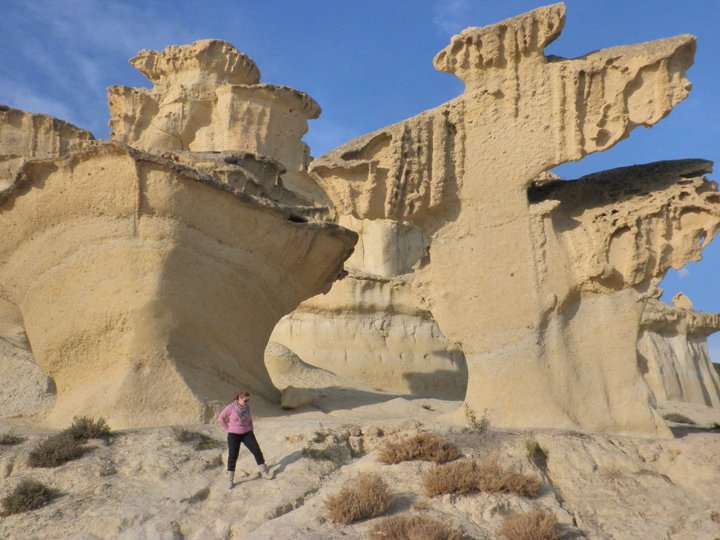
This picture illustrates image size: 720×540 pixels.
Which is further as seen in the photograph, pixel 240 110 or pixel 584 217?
pixel 240 110

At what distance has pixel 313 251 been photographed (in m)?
11.4

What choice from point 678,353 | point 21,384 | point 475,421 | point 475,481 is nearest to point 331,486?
point 475,481

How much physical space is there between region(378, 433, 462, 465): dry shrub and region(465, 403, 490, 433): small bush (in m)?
0.84

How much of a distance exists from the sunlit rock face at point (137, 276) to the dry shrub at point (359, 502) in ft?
11.8

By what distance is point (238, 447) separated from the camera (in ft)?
23.2

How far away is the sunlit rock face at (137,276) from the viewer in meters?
9.49

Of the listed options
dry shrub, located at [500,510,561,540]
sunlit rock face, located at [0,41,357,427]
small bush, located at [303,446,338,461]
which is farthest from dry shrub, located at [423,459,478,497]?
sunlit rock face, located at [0,41,357,427]

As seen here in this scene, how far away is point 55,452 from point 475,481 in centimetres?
406

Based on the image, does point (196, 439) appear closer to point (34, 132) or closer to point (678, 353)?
point (34, 132)

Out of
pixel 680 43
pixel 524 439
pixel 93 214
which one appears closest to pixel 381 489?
pixel 524 439

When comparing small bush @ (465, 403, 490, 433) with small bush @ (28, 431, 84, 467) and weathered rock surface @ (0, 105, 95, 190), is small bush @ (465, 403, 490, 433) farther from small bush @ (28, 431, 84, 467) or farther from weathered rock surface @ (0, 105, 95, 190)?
weathered rock surface @ (0, 105, 95, 190)

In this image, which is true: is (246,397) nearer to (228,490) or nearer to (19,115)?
(228,490)

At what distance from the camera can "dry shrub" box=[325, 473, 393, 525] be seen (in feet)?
19.7

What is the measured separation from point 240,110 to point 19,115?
7.33 m
